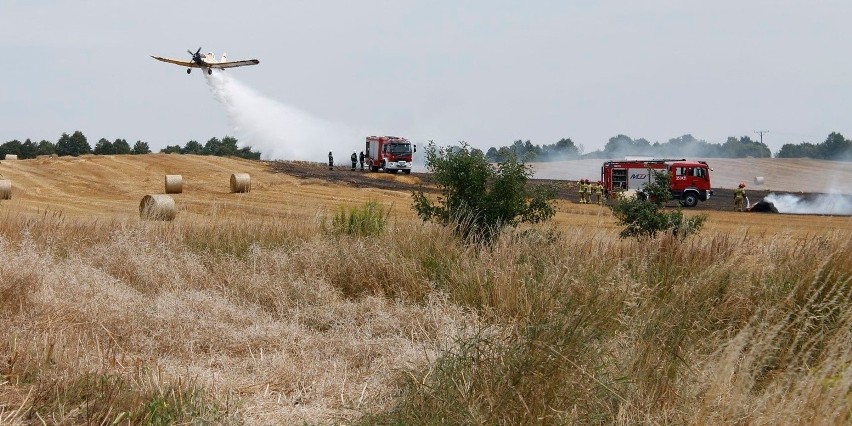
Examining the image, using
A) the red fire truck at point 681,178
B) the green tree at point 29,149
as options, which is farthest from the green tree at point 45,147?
the red fire truck at point 681,178

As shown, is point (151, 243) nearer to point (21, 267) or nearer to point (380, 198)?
point (21, 267)

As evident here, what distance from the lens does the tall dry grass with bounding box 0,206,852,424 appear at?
237 inches

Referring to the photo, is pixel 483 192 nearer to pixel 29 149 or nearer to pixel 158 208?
pixel 158 208

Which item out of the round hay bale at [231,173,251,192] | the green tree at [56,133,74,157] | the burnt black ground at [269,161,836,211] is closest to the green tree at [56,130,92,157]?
the green tree at [56,133,74,157]

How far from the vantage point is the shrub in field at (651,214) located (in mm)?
17962

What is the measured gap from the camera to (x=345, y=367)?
8.36 meters

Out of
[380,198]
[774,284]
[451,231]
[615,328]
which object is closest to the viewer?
[615,328]

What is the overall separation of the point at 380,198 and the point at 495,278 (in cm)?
2904

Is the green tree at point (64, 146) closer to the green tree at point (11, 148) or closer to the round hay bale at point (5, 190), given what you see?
the green tree at point (11, 148)

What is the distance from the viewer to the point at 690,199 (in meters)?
46.3

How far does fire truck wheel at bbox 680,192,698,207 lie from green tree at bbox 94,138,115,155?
8503 cm

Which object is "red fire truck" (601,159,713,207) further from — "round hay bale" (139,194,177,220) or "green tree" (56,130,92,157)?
"green tree" (56,130,92,157)

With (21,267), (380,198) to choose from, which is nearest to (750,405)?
(21,267)

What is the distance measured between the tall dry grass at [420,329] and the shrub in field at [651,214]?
13.3 feet
